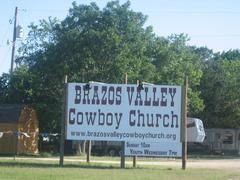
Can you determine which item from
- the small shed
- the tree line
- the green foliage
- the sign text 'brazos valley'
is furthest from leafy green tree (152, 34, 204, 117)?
the sign text 'brazos valley'

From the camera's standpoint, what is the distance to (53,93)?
44.8 metres

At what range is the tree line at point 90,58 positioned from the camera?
4172 centimetres

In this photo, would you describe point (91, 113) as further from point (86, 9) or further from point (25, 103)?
point (25, 103)

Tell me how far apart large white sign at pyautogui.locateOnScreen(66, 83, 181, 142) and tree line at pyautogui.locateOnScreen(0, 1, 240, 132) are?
13.8 m

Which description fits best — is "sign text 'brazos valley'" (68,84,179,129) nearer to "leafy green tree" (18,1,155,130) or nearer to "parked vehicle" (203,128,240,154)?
"leafy green tree" (18,1,155,130)

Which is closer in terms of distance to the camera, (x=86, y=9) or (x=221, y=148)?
(x=86, y=9)

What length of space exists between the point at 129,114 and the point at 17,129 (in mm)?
18089

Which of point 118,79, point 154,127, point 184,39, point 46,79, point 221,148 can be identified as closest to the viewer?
point 154,127

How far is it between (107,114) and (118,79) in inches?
581

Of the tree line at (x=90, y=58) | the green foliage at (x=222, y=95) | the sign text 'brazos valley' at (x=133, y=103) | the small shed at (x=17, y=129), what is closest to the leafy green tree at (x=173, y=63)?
the tree line at (x=90, y=58)

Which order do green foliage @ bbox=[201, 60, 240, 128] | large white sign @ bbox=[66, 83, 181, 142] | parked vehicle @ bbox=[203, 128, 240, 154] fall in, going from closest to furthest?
large white sign @ bbox=[66, 83, 181, 142], green foliage @ bbox=[201, 60, 240, 128], parked vehicle @ bbox=[203, 128, 240, 154]

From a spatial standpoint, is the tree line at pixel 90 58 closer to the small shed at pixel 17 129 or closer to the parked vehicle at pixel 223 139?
the small shed at pixel 17 129

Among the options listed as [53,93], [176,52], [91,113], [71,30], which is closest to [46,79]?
[53,93]

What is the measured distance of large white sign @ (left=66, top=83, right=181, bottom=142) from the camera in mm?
26891
